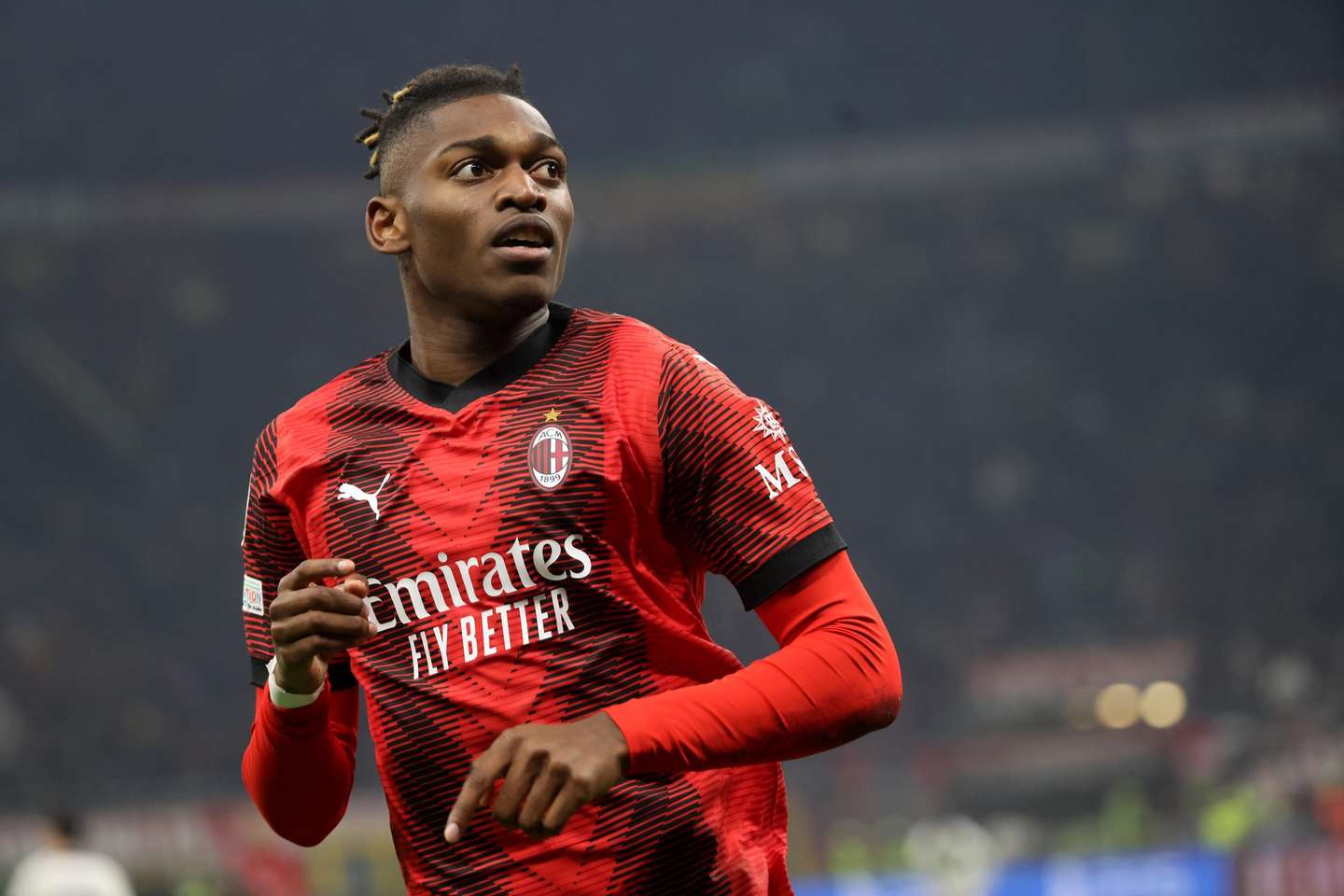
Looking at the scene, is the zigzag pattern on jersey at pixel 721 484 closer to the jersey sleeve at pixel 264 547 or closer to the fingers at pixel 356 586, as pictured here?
the fingers at pixel 356 586

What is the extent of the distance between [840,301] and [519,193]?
633 inches

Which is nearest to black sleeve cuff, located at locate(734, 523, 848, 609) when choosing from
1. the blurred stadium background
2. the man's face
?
the man's face

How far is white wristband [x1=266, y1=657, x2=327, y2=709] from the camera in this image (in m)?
1.74

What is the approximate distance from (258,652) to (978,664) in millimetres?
12777

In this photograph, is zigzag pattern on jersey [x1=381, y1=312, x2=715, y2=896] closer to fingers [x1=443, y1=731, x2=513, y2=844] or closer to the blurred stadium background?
fingers [x1=443, y1=731, x2=513, y2=844]

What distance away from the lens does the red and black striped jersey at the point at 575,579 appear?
1647mm

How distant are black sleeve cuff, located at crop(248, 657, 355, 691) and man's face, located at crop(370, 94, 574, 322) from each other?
482 mm

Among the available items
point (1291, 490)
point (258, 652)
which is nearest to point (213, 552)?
point (1291, 490)

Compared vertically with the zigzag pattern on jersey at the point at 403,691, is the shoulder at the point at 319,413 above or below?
above

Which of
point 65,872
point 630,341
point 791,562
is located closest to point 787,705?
point 791,562

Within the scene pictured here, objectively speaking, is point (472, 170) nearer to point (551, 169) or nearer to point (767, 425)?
point (551, 169)

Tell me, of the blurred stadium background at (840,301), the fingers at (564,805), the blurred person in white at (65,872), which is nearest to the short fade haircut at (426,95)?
the fingers at (564,805)

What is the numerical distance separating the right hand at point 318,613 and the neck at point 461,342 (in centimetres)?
41

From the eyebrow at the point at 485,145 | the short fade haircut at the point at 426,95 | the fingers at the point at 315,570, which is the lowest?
the fingers at the point at 315,570
